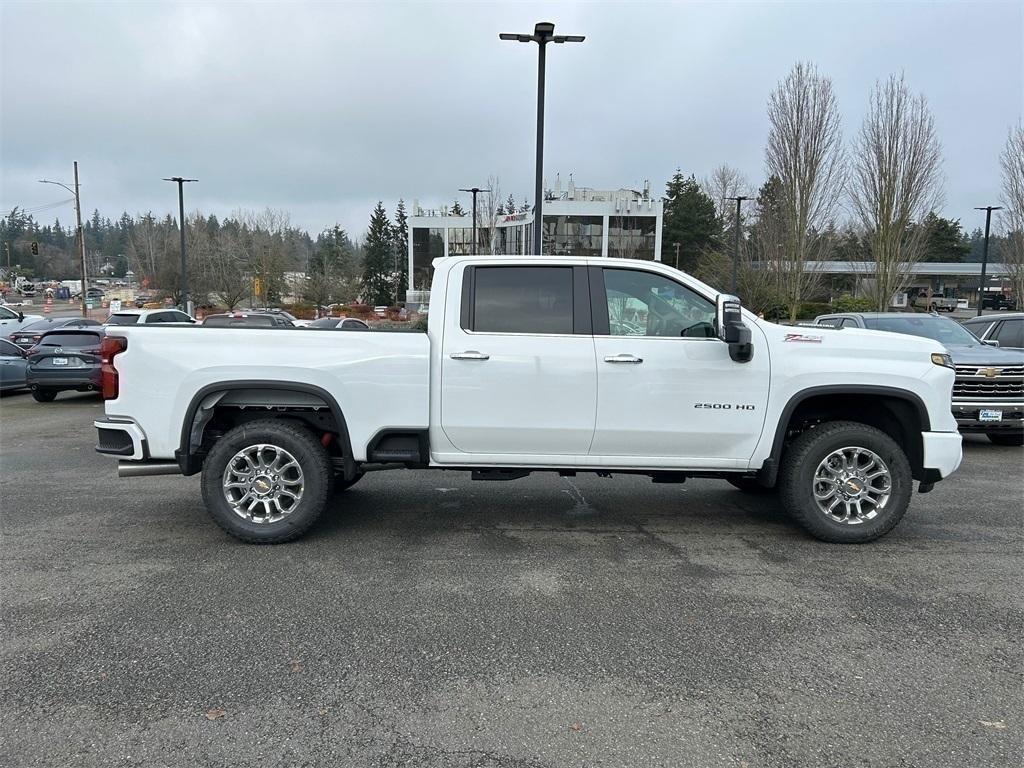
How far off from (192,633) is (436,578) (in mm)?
1447

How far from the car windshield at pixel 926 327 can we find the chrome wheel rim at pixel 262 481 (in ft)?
28.3

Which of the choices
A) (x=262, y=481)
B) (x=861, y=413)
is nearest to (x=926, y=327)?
(x=861, y=413)

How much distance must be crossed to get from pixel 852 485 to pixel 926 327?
6.65m

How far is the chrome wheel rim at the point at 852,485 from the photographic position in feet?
17.2

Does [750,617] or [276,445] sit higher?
[276,445]

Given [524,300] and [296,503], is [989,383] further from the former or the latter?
[296,503]

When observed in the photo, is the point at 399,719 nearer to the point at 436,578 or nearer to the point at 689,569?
the point at 436,578

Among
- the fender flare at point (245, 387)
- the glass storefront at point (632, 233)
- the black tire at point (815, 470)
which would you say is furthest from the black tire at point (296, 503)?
the glass storefront at point (632, 233)

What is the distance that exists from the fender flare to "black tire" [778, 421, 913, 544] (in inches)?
127

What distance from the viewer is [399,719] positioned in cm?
306

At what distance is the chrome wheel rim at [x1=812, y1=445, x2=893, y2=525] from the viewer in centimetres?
523

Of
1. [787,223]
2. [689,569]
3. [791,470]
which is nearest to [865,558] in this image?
[791,470]

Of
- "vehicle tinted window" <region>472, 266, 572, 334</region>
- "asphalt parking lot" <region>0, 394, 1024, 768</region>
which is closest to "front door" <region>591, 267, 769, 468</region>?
"vehicle tinted window" <region>472, 266, 572, 334</region>

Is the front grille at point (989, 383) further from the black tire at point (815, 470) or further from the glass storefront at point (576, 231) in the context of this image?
the glass storefront at point (576, 231)
